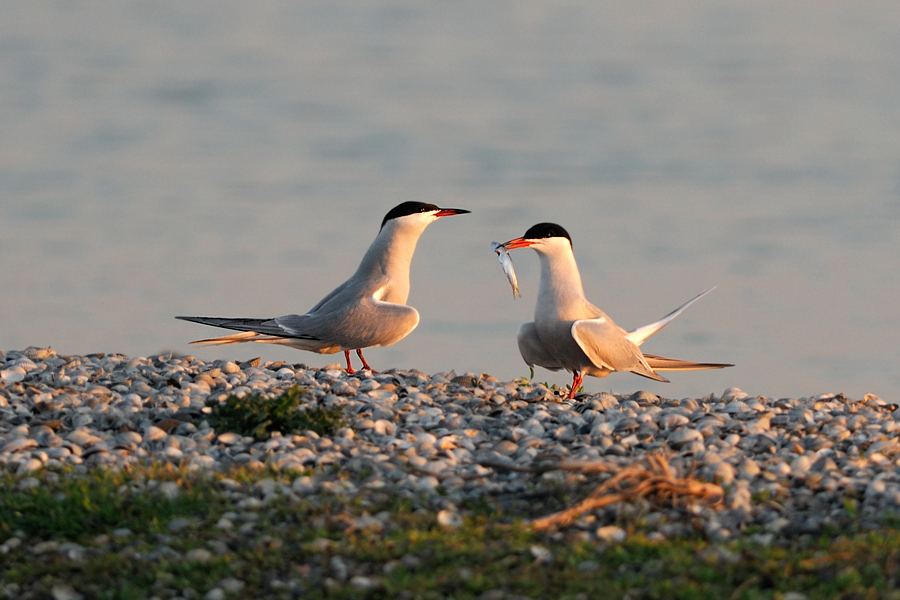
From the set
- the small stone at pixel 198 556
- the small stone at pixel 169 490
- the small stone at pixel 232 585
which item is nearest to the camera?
the small stone at pixel 232 585

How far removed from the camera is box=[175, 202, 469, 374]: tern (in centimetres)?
952

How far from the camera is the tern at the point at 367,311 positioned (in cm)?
952

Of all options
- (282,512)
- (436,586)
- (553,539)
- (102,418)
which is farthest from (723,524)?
(102,418)

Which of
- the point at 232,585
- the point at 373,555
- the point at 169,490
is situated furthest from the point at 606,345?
the point at 232,585

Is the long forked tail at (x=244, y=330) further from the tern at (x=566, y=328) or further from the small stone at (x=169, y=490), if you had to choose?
the small stone at (x=169, y=490)

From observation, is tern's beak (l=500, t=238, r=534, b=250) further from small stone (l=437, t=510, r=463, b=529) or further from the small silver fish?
small stone (l=437, t=510, r=463, b=529)

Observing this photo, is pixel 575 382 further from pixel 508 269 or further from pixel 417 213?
pixel 417 213

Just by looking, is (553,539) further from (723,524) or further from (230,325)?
(230,325)

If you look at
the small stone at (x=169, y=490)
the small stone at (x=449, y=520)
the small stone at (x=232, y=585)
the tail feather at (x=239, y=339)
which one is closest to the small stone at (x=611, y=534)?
the small stone at (x=449, y=520)

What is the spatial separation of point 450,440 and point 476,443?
227 mm

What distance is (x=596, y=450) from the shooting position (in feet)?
21.0

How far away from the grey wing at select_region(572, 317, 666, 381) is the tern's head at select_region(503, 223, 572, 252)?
2.60 feet

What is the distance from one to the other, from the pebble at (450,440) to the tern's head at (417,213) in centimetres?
177

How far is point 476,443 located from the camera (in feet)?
21.9
